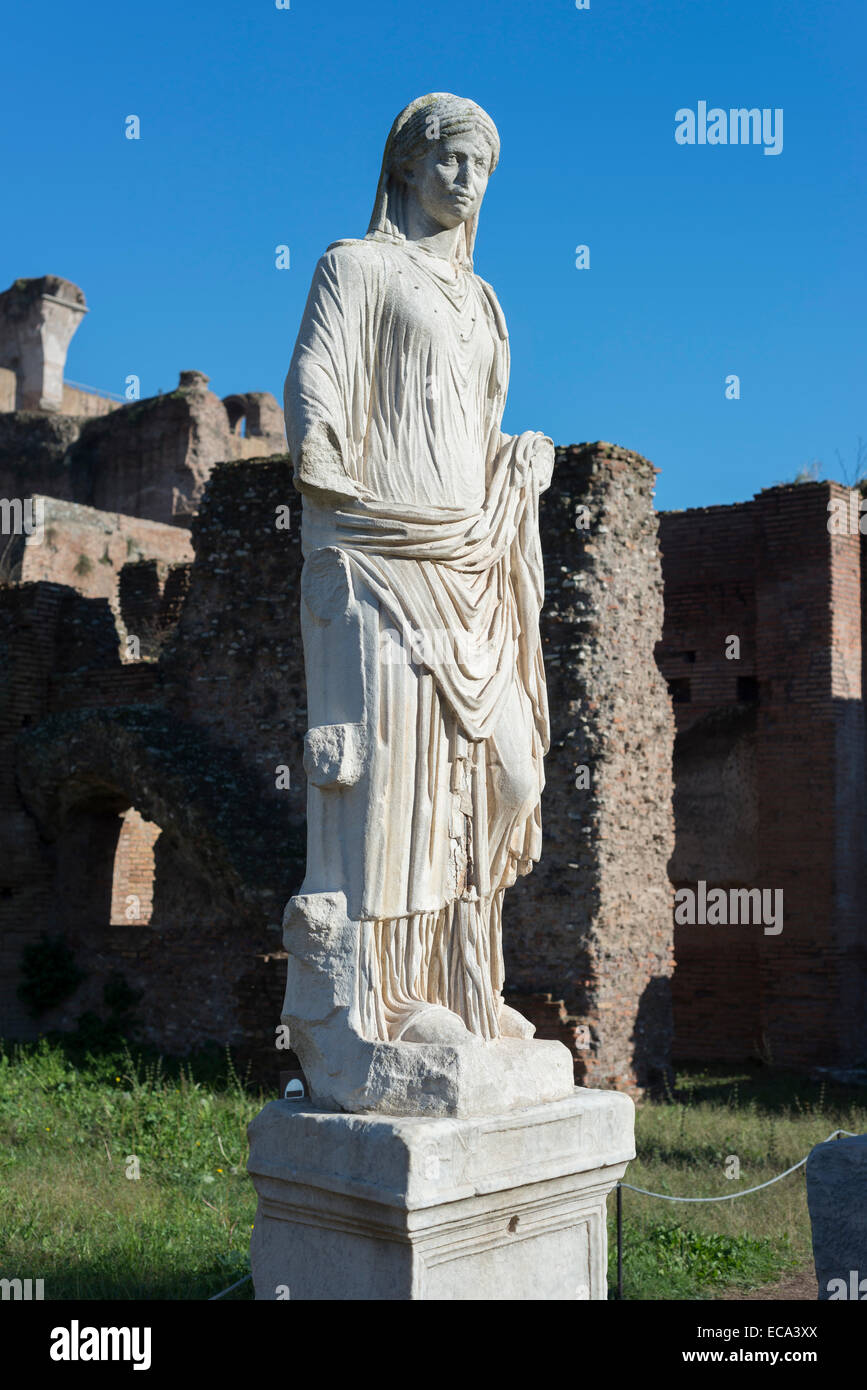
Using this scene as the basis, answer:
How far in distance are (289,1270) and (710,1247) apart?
4.01 m

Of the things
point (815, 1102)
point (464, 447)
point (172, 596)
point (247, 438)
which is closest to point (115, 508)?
point (247, 438)

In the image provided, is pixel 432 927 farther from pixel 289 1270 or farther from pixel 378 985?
pixel 289 1270

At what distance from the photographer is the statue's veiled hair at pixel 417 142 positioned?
Result: 144 inches

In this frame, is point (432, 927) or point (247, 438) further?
point (247, 438)

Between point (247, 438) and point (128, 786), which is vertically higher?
point (247, 438)

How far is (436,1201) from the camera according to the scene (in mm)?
2941

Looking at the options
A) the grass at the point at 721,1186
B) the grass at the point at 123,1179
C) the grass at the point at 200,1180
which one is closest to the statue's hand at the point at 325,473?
the grass at the point at 200,1180

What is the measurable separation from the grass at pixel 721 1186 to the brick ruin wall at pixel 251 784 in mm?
1069

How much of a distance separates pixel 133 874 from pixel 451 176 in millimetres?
13922

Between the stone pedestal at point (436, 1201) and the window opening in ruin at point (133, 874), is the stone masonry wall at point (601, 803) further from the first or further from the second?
the stone pedestal at point (436, 1201)

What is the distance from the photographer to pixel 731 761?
1477cm

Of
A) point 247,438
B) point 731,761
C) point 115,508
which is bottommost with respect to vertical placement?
point 731,761

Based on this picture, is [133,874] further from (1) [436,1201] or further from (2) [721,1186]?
(1) [436,1201]
